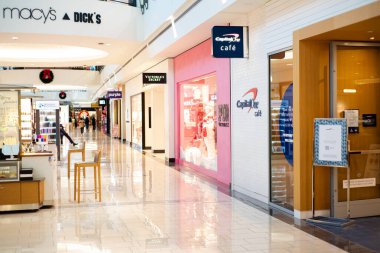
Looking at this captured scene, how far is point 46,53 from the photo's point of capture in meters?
17.0

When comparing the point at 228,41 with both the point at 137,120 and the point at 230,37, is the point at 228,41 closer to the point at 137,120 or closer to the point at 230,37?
the point at 230,37

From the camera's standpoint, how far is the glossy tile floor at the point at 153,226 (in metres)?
5.30

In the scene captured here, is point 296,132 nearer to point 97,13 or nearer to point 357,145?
point 357,145

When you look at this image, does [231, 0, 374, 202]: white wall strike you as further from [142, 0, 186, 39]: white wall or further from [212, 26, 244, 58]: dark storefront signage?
[142, 0, 186, 39]: white wall

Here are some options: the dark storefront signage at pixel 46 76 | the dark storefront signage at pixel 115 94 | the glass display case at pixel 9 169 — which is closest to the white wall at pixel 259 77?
the glass display case at pixel 9 169

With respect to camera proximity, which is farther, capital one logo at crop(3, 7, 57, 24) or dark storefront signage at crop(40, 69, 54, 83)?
dark storefront signage at crop(40, 69, 54, 83)

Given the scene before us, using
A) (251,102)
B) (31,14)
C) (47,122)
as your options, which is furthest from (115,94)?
(251,102)

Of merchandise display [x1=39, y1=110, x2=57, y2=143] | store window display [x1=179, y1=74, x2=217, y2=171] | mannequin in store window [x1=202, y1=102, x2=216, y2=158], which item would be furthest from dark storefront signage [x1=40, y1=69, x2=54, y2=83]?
mannequin in store window [x1=202, y1=102, x2=216, y2=158]

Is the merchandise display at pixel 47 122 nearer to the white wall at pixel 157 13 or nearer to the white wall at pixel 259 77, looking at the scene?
the white wall at pixel 157 13

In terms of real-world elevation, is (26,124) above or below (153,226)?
above

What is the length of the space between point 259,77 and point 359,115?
1888mm

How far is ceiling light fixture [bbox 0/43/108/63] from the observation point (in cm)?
1589

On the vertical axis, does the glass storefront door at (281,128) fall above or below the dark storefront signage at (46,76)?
below

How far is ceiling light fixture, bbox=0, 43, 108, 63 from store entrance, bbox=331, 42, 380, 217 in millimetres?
10411
